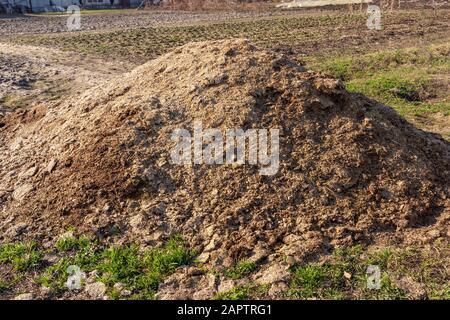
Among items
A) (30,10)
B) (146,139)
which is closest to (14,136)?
(146,139)

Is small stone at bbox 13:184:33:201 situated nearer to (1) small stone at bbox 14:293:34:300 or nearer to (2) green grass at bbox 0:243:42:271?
(2) green grass at bbox 0:243:42:271

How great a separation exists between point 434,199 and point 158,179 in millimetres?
2386

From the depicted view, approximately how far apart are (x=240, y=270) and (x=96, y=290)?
1038 millimetres

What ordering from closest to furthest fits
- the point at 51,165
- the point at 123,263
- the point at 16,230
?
the point at 123,263 < the point at 16,230 < the point at 51,165

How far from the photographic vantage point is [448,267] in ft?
12.4

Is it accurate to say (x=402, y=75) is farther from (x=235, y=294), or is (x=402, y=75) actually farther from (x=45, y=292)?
(x=45, y=292)

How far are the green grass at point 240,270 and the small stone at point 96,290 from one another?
882 mm

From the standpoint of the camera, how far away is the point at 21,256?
4008 millimetres

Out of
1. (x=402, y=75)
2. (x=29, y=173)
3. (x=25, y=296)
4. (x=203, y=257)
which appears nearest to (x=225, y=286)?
(x=203, y=257)

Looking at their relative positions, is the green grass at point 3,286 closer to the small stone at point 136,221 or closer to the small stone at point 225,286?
the small stone at point 136,221
